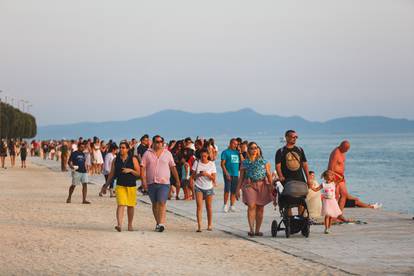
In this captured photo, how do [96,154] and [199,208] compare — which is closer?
[199,208]

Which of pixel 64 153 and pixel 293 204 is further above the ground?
pixel 64 153

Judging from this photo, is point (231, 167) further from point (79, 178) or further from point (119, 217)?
point (119, 217)

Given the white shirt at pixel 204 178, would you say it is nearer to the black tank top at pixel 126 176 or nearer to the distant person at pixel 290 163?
the black tank top at pixel 126 176

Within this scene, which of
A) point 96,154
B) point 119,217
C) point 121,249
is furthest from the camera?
point 96,154

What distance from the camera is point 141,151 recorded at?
86.2 feet

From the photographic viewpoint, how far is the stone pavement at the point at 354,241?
12117mm

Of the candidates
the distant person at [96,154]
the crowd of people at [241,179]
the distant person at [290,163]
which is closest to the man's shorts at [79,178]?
the crowd of people at [241,179]

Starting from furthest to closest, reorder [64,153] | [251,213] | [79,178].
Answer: [64,153], [79,178], [251,213]

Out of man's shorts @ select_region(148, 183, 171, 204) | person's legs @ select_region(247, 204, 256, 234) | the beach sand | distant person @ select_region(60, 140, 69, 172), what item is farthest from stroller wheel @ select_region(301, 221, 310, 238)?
distant person @ select_region(60, 140, 69, 172)

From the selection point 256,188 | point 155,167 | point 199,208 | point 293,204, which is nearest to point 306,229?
point 293,204

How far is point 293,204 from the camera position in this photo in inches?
609

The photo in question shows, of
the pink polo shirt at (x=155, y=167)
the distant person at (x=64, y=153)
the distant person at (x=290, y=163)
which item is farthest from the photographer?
the distant person at (x=64, y=153)

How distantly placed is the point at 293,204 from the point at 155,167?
2592 millimetres

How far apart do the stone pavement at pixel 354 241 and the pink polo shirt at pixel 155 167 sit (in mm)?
1502
